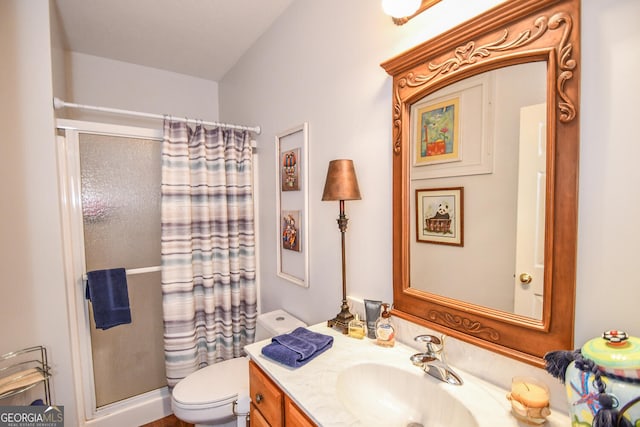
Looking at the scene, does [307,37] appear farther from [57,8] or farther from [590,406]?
[590,406]

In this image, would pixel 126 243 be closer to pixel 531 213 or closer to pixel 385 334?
pixel 385 334

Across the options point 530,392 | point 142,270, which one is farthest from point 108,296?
point 530,392

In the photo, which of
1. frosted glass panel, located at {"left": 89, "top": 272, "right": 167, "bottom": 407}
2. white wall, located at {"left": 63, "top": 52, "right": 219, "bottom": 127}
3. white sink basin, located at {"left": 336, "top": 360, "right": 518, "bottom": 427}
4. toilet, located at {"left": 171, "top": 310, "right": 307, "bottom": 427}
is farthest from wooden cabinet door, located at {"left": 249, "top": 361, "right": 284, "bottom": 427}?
white wall, located at {"left": 63, "top": 52, "right": 219, "bottom": 127}

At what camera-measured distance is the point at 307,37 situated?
5.36 ft

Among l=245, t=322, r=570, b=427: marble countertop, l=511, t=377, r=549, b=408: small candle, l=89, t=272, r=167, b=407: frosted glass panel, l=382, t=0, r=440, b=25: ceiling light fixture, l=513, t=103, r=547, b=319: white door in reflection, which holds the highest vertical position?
l=382, t=0, r=440, b=25: ceiling light fixture

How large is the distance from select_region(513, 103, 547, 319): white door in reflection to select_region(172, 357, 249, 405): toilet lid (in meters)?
1.35

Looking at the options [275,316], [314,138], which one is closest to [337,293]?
[275,316]

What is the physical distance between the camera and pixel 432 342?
3.02 feet

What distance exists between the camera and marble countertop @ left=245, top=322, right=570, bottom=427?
0.75 meters

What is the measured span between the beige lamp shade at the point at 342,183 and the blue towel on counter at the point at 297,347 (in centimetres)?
56

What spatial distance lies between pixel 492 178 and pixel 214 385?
65.3 inches

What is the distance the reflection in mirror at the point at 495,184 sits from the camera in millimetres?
787

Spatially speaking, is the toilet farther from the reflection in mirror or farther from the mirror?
the reflection in mirror

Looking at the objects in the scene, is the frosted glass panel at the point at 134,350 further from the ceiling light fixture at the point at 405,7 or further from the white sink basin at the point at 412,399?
the ceiling light fixture at the point at 405,7
